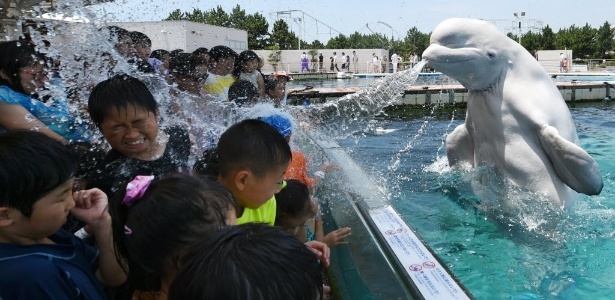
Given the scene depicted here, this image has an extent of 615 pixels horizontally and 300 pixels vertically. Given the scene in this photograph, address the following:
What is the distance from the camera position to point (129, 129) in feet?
7.97

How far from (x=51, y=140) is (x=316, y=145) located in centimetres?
432

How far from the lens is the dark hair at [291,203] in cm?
283

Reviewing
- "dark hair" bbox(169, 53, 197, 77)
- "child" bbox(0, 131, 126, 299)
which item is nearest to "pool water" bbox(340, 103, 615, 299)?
"dark hair" bbox(169, 53, 197, 77)

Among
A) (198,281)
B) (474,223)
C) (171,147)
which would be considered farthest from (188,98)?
(198,281)

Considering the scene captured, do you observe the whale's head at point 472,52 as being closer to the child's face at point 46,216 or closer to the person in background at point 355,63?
the child's face at point 46,216

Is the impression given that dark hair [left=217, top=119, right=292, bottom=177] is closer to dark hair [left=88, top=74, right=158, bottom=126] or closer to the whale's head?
dark hair [left=88, top=74, right=158, bottom=126]

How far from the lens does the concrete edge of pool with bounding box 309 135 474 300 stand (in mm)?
2387

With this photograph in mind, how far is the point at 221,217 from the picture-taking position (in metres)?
1.60

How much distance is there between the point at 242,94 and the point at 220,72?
106 cm

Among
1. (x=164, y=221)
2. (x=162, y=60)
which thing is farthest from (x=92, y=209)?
(x=162, y=60)

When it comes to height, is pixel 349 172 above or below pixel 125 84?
below

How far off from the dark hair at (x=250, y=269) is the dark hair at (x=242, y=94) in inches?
152

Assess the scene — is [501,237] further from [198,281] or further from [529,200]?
[198,281]

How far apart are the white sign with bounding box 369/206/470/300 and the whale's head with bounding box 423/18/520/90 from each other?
5.67 ft
